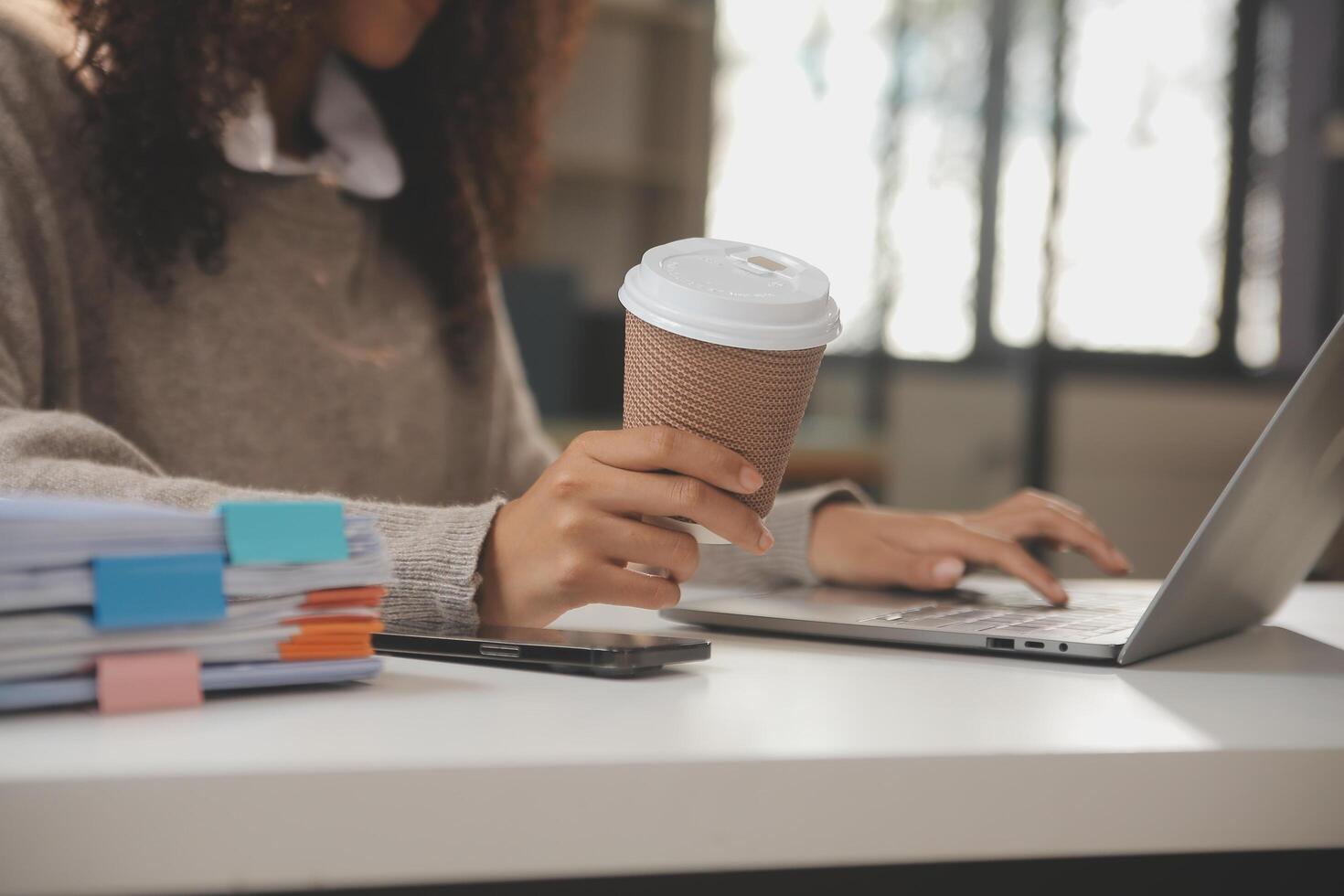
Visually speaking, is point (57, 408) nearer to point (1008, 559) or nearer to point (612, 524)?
point (612, 524)

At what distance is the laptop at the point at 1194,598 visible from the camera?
0.59 m

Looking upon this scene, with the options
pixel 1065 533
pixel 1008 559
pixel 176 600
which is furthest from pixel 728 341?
pixel 1065 533

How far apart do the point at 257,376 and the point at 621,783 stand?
0.81 metres

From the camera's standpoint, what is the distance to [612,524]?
2.00 feet

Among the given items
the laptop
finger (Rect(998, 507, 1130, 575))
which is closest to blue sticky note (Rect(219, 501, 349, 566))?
the laptop

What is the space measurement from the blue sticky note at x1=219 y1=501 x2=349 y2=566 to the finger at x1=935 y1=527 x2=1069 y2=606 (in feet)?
1.53

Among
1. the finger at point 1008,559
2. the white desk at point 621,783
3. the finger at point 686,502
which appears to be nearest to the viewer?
the white desk at point 621,783

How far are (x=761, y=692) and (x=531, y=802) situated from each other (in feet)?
0.55

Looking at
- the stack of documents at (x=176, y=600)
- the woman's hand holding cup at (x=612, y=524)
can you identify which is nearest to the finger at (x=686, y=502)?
the woman's hand holding cup at (x=612, y=524)

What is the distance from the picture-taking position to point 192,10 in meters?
1.01

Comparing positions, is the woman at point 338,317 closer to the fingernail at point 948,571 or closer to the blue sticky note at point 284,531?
the fingernail at point 948,571

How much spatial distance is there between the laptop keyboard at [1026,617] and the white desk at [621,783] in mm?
136

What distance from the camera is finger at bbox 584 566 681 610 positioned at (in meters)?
0.63

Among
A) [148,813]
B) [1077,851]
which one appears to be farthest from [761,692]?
[148,813]
